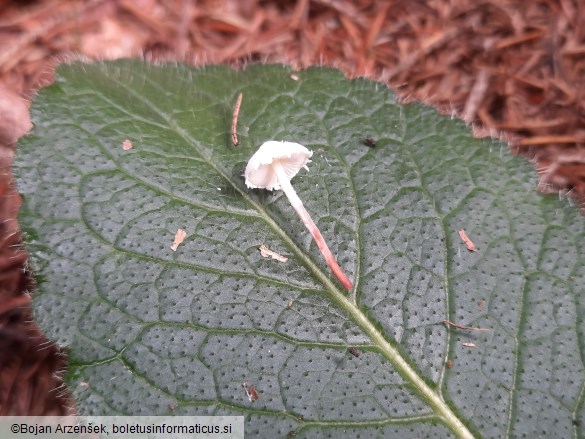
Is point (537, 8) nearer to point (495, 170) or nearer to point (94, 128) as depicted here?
point (495, 170)

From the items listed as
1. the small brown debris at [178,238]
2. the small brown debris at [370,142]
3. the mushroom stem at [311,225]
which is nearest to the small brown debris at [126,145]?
the small brown debris at [178,238]

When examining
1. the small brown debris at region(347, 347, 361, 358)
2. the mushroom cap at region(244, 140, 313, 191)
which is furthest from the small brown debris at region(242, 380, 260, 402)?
the mushroom cap at region(244, 140, 313, 191)

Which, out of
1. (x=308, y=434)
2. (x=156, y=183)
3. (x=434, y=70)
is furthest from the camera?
(x=434, y=70)

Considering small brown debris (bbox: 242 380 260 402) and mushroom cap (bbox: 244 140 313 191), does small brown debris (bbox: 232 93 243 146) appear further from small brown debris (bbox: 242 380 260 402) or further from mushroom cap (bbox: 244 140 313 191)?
small brown debris (bbox: 242 380 260 402)

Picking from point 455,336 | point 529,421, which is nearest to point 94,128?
point 455,336

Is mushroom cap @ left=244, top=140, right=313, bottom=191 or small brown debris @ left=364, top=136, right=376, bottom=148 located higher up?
small brown debris @ left=364, top=136, right=376, bottom=148

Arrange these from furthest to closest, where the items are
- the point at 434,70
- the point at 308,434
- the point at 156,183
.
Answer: the point at 434,70 → the point at 156,183 → the point at 308,434

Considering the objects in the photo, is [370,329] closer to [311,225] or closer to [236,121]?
[311,225]
